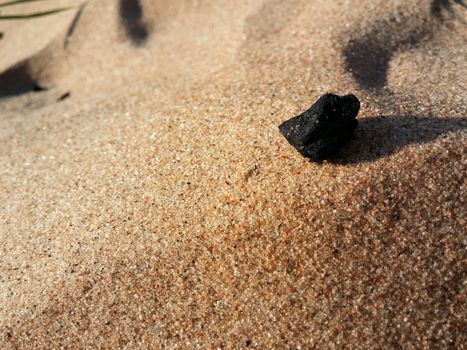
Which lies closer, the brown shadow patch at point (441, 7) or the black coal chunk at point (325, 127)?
the black coal chunk at point (325, 127)

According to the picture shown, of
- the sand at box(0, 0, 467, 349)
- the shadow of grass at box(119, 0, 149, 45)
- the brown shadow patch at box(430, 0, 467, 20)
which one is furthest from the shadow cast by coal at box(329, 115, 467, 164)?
the shadow of grass at box(119, 0, 149, 45)

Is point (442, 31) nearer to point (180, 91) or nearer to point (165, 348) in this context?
point (180, 91)

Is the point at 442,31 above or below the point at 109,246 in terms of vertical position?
below

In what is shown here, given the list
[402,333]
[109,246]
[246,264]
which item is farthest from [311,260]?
[109,246]

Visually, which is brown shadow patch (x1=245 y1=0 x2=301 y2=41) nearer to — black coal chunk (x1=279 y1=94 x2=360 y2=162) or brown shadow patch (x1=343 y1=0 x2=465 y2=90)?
brown shadow patch (x1=343 y1=0 x2=465 y2=90)

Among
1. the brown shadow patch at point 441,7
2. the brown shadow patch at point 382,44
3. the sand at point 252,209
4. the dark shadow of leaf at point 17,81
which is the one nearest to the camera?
the sand at point 252,209

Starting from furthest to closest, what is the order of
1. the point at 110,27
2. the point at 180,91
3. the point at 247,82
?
1. the point at 110,27
2. the point at 180,91
3. the point at 247,82

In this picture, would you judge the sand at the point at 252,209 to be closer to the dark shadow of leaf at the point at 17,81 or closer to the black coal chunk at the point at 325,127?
the black coal chunk at the point at 325,127

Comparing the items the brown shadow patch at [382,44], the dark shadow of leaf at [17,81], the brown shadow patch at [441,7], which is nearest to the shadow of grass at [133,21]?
the dark shadow of leaf at [17,81]
